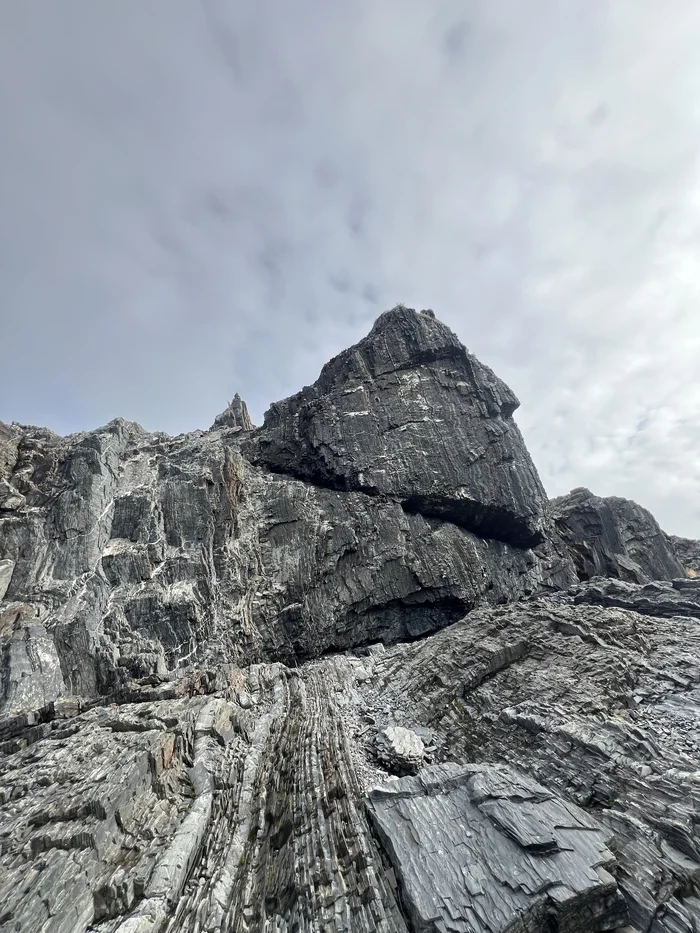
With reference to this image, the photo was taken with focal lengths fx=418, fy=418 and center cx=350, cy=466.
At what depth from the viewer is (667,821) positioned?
1069 centimetres

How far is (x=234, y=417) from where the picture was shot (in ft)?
168

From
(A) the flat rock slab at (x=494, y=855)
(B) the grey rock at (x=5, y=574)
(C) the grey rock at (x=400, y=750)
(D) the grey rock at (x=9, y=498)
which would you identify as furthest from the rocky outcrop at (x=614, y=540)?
(D) the grey rock at (x=9, y=498)

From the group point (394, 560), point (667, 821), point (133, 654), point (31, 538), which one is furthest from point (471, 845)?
point (31, 538)

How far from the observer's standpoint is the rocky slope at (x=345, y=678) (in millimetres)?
10273

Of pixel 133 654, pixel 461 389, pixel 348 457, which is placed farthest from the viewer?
pixel 461 389

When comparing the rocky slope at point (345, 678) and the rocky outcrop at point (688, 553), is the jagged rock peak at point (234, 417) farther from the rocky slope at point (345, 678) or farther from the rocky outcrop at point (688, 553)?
the rocky outcrop at point (688, 553)

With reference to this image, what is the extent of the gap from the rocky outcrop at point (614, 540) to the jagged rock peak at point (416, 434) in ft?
22.2

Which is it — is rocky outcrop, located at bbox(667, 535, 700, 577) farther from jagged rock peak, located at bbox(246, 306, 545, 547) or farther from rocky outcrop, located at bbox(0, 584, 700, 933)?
rocky outcrop, located at bbox(0, 584, 700, 933)

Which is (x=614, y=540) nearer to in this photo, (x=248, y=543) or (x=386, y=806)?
(x=248, y=543)

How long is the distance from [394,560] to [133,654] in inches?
725

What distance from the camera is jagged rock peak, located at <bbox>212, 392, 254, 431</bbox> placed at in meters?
50.2

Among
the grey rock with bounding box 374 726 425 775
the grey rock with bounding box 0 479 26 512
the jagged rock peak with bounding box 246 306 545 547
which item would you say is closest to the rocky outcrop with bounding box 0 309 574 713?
the jagged rock peak with bounding box 246 306 545 547

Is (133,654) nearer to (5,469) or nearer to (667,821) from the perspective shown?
(5,469)

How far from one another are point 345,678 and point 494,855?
1446 cm
